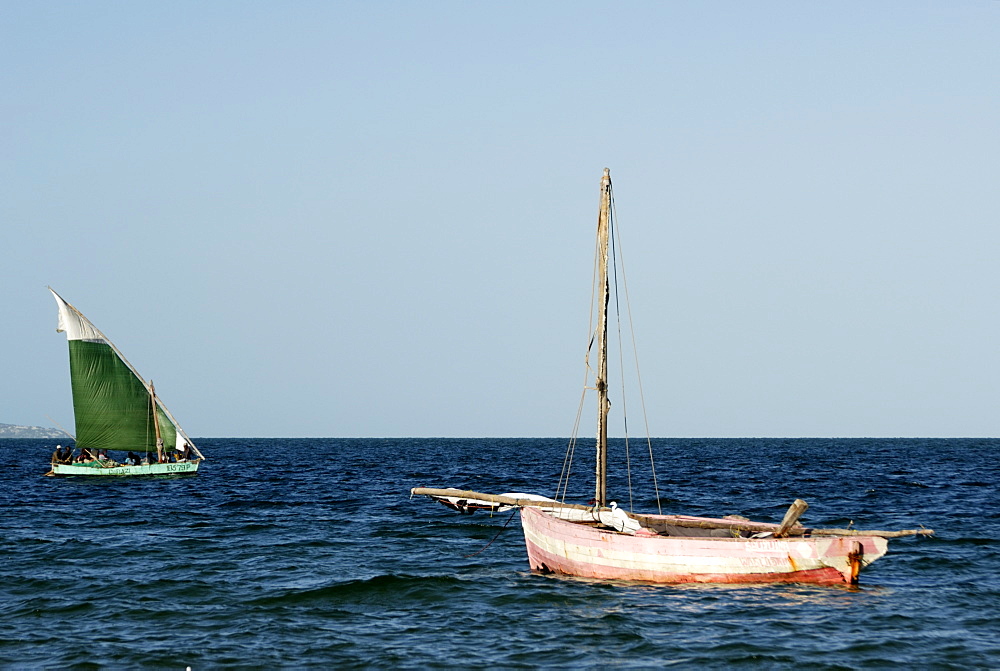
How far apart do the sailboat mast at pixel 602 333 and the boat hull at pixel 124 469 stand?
148 ft

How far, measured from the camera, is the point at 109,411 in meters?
60.2

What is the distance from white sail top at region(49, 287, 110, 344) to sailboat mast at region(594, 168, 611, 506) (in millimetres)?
43259

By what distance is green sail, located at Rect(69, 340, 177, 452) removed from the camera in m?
59.1

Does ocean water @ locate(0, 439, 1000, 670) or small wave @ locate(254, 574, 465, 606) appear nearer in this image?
ocean water @ locate(0, 439, 1000, 670)

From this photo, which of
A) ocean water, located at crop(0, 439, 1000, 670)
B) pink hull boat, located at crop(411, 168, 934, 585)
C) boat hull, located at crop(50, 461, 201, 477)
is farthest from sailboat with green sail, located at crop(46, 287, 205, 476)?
pink hull boat, located at crop(411, 168, 934, 585)

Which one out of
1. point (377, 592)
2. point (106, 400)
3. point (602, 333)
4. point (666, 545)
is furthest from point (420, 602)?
point (106, 400)

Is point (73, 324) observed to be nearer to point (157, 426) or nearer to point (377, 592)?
point (157, 426)

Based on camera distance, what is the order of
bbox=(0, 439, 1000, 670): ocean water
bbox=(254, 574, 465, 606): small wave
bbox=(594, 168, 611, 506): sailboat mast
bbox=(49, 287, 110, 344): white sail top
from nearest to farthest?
bbox=(0, 439, 1000, 670): ocean water → bbox=(254, 574, 465, 606): small wave → bbox=(594, 168, 611, 506): sailboat mast → bbox=(49, 287, 110, 344): white sail top

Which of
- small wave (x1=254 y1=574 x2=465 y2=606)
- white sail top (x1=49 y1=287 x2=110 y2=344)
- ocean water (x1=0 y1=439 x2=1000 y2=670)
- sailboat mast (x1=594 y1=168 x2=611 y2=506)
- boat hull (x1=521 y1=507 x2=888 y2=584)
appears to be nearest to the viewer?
ocean water (x1=0 y1=439 x2=1000 y2=670)

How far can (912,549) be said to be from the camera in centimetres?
3006

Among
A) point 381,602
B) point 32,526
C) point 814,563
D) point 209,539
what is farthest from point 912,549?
point 32,526

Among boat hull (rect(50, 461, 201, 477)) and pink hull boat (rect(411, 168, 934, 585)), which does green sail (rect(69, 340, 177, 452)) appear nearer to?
boat hull (rect(50, 461, 201, 477))

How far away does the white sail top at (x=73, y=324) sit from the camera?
5891 cm

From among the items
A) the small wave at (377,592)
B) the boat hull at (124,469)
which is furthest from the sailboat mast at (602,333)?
the boat hull at (124,469)
